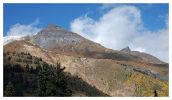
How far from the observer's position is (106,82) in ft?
517

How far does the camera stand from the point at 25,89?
78500mm

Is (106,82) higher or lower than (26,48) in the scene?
lower

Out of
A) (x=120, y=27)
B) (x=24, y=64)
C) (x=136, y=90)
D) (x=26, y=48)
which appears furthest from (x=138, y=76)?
(x=24, y=64)

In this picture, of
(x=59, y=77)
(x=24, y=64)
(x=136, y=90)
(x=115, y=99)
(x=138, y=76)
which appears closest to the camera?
(x=115, y=99)

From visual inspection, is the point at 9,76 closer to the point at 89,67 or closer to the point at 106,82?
the point at 106,82

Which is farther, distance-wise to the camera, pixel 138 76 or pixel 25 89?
pixel 138 76

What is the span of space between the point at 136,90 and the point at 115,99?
5169 inches

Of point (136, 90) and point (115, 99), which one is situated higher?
point (115, 99)

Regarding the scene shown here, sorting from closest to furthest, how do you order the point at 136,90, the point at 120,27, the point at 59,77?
the point at 59,77, the point at 120,27, the point at 136,90

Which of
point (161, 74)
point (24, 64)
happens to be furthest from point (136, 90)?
point (24, 64)

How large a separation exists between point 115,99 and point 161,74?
158 m

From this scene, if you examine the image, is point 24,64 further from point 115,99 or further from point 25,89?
point 115,99

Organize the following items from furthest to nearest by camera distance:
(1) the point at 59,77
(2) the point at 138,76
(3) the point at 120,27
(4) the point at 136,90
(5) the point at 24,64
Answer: (2) the point at 138,76 < (4) the point at 136,90 < (3) the point at 120,27 < (5) the point at 24,64 < (1) the point at 59,77

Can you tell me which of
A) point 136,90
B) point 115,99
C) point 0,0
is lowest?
point 136,90
